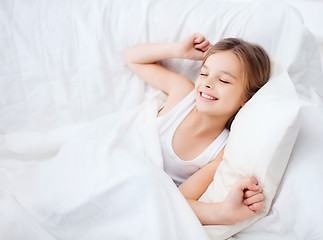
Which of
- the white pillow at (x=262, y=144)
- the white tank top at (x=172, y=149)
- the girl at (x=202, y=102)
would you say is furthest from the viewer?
the white tank top at (x=172, y=149)

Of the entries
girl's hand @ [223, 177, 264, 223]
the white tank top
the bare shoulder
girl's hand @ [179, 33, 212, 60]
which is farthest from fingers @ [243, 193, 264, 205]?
girl's hand @ [179, 33, 212, 60]

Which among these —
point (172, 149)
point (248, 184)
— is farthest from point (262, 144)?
point (172, 149)

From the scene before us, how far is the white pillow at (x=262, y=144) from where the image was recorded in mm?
819

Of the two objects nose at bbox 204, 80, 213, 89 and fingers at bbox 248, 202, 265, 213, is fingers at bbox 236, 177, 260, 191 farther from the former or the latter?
nose at bbox 204, 80, 213, 89

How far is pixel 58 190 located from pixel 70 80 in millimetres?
485

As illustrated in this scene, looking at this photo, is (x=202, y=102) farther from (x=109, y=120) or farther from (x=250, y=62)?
(x=109, y=120)

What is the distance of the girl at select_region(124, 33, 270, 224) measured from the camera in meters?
1.05

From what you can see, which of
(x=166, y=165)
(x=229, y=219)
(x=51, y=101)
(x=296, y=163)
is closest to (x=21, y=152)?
(x=51, y=101)

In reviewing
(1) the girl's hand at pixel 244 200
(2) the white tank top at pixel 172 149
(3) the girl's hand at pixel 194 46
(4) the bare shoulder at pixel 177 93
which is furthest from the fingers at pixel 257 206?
(3) the girl's hand at pixel 194 46

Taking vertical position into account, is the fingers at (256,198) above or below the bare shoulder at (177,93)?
below

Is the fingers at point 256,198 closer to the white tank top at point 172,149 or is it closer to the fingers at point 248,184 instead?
the fingers at point 248,184

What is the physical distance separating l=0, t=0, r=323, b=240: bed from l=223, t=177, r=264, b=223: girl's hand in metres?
0.04

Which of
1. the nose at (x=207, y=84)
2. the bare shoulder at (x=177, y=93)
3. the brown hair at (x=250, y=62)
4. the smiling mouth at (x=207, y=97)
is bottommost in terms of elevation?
the bare shoulder at (x=177, y=93)

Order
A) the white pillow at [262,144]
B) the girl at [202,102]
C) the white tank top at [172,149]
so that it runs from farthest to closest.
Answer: the white tank top at [172,149] → the girl at [202,102] → the white pillow at [262,144]
